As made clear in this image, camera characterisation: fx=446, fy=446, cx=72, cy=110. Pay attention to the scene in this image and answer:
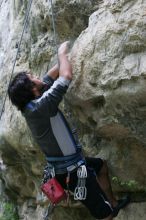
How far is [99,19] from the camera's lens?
17.1 ft

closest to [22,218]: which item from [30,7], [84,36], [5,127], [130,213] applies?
[5,127]

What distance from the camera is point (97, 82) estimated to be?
510 centimetres

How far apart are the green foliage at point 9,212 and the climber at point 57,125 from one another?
3.66m

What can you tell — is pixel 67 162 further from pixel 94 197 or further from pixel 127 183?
pixel 127 183

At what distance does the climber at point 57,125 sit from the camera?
5.17 m

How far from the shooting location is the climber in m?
5.17

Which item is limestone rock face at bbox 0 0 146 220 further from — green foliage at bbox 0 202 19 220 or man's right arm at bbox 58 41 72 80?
green foliage at bbox 0 202 19 220

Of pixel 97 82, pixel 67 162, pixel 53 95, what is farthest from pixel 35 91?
pixel 67 162

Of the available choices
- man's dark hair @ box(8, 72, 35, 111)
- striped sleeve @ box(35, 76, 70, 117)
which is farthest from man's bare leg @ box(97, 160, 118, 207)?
man's dark hair @ box(8, 72, 35, 111)

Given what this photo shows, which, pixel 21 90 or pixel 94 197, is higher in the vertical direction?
pixel 21 90

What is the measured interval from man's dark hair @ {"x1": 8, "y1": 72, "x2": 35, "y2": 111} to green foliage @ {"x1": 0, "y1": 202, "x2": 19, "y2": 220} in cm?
427

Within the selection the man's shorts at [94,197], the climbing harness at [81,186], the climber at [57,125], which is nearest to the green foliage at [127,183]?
the climber at [57,125]

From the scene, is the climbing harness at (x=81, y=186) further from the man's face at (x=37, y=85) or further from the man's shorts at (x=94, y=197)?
the man's face at (x=37, y=85)

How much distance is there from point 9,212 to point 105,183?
3728 millimetres
